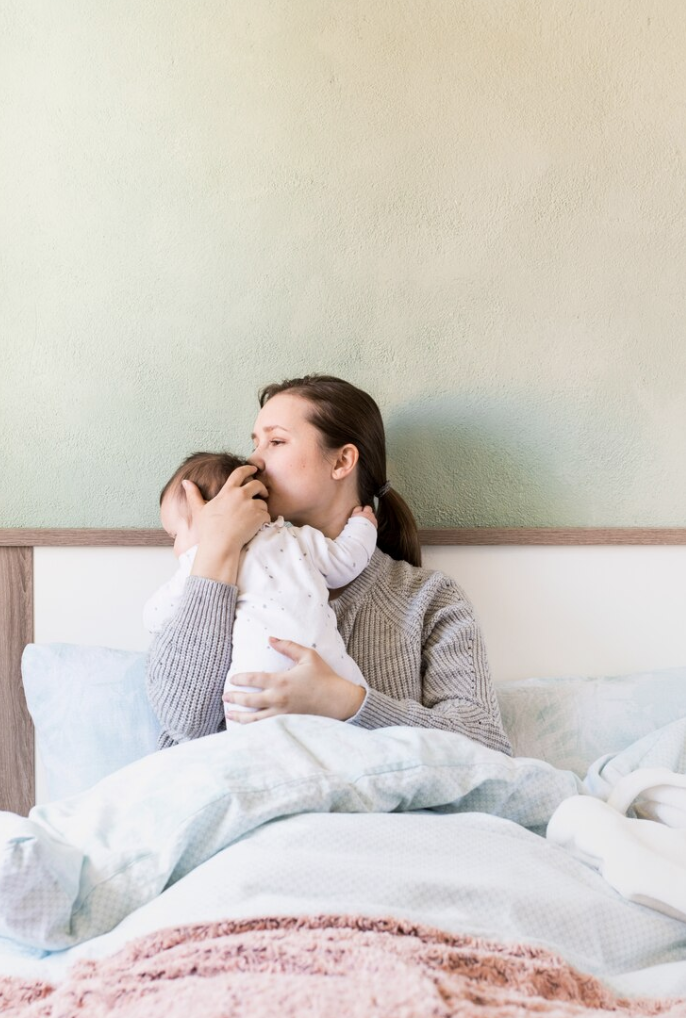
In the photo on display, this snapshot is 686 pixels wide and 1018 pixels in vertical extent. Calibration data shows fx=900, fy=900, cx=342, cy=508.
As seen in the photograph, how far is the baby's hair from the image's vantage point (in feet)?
4.59

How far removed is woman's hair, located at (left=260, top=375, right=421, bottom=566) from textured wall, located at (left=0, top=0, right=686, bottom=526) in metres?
0.09

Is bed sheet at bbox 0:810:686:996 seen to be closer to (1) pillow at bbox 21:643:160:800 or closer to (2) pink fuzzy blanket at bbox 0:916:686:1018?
(2) pink fuzzy blanket at bbox 0:916:686:1018

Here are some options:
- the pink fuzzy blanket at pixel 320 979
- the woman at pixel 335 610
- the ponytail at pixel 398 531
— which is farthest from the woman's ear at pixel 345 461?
the pink fuzzy blanket at pixel 320 979

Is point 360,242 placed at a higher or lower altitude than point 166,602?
higher

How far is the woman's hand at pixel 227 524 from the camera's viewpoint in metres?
1.27

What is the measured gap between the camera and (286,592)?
4.19 feet

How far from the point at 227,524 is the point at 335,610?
0.78 ft

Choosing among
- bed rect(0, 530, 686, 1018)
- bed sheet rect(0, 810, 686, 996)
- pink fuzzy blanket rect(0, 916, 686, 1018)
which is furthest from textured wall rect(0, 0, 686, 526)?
pink fuzzy blanket rect(0, 916, 686, 1018)

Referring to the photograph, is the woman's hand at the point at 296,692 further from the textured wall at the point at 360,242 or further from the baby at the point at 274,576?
the textured wall at the point at 360,242

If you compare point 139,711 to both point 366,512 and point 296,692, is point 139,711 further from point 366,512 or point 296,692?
point 366,512

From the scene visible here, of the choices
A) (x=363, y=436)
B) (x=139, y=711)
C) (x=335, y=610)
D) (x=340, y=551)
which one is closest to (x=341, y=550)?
(x=340, y=551)

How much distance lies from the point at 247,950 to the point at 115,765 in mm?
717

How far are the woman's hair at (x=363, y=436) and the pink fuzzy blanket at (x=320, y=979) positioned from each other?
0.86m

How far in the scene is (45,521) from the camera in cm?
153
